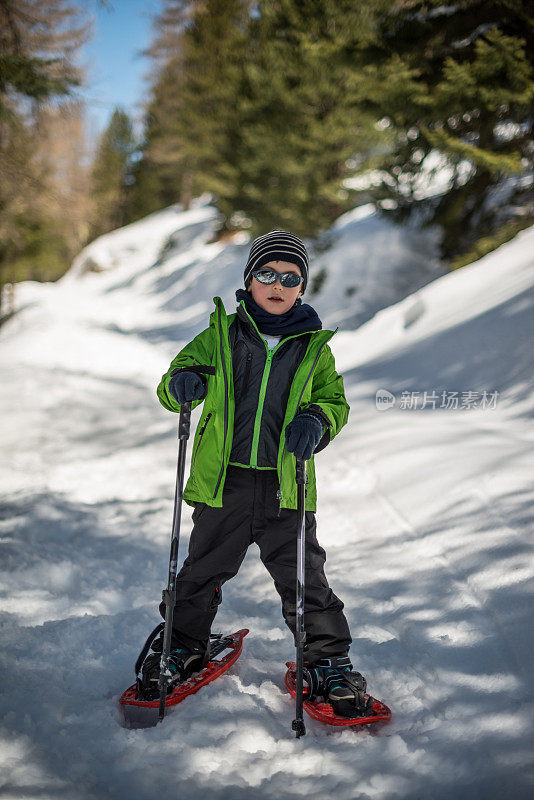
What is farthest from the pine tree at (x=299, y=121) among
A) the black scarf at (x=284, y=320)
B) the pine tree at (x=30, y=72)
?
→ the black scarf at (x=284, y=320)

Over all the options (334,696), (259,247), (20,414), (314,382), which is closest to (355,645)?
(334,696)

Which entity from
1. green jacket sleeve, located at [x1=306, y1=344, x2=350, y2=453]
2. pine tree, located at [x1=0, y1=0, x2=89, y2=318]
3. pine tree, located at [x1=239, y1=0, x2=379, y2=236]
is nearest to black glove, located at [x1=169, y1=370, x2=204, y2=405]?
green jacket sleeve, located at [x1=306, y1=344, x2=350, y2=453]

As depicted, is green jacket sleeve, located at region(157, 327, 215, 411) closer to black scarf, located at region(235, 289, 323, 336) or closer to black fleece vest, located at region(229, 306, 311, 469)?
black fleece vest, located at region(229, 306, 311, 469)

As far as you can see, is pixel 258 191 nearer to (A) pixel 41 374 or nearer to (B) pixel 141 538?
(A) pixel 41 374

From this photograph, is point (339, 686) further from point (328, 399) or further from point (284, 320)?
point (284, 320)

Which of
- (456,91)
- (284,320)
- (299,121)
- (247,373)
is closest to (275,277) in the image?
(284,320)

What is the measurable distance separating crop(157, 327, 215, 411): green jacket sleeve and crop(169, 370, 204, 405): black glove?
29 millimetres

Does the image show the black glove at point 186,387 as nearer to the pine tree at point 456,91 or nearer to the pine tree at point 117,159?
the pine tree at point 456,91

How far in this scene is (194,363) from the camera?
241cm

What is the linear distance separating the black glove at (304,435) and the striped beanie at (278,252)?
0.66m

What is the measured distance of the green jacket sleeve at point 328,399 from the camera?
7.50 ft

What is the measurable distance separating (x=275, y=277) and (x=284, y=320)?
201 mm

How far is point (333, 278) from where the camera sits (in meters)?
13.8

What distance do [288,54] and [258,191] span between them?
3914 mm
